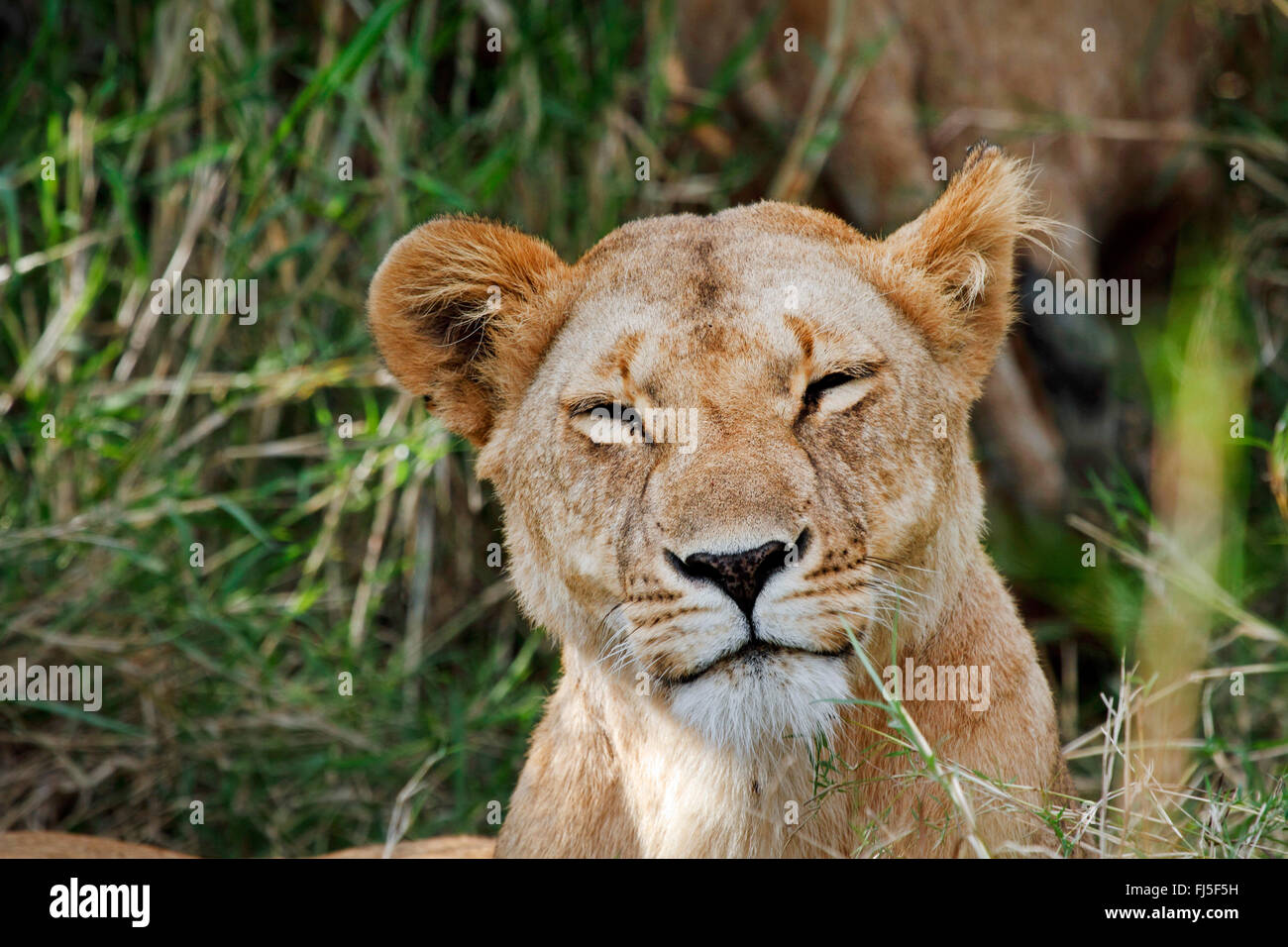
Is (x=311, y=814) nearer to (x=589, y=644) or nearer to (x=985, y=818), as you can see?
(x=589, y=644)

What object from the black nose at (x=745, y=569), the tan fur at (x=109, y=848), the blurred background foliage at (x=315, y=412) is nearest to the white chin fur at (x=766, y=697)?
the black nose at (x=745, y=569)

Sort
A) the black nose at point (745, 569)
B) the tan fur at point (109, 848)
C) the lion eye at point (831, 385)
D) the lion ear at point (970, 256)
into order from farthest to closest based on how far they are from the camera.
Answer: the tan fur at point (109, 848) → the lion ear at point (970, 256) → the lion eye at point (831, 385) → the black nose at point (745, 569)

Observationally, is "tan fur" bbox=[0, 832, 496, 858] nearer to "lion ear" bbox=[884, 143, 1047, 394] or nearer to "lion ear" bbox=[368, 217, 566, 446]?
"lion ear" bbox=[368, 217, 566, 446]

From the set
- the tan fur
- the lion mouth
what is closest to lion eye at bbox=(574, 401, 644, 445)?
the lion mouth

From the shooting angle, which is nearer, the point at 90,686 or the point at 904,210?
the point at 90,686

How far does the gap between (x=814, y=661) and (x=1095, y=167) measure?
3.63m

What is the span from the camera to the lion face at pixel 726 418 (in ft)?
7.12

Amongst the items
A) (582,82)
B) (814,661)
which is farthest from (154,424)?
(814,661)

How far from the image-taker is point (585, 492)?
2422 mm

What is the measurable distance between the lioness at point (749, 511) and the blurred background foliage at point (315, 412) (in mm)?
1341

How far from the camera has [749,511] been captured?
7.03 ft

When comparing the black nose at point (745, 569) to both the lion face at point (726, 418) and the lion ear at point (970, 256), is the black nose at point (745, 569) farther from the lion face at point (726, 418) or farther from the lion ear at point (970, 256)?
the lion ear at point (970, 256)

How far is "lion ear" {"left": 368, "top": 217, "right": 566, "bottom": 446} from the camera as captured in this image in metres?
2.71

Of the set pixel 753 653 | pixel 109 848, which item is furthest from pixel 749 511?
pixel 109 848
